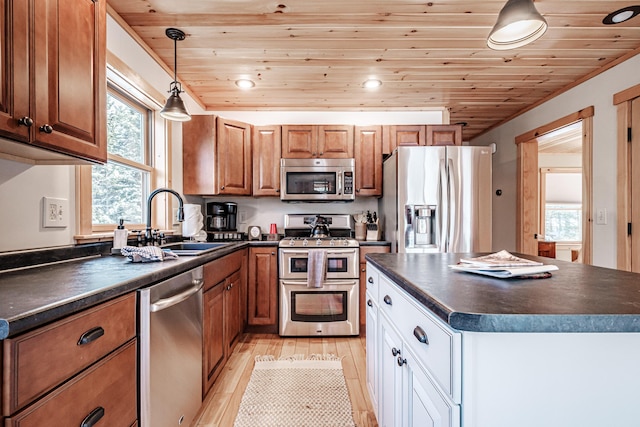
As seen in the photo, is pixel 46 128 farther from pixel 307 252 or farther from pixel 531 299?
pixel 307 252

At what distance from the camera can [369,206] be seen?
11.6ft

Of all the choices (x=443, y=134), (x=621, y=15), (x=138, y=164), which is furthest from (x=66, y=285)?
(x=443, y=134)

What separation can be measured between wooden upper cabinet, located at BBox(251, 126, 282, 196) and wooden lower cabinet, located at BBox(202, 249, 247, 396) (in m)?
0.85

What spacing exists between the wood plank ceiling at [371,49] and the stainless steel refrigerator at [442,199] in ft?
2.31

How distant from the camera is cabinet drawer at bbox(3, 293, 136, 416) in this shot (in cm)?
63

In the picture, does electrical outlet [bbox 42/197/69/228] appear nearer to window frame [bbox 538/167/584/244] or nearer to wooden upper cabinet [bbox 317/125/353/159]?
wooden upper cabinet [bbox 317/125/353/159]

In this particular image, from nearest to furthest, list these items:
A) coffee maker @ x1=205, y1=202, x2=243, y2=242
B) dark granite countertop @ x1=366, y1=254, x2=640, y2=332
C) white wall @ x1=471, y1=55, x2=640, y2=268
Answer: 1. dark granite countertop @ x1=366, y1=254, x2=640, y2=332
2. white wall @ x1=471, y1=55, x2=640, y2=268
3. coffee maker @ x1=205, y1=202, x2=243, y2=242

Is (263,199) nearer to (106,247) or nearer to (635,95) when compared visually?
(106,247)

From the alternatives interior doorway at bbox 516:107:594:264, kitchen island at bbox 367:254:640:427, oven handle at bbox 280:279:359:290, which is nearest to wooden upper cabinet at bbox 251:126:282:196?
oven handle at bbox 280:279:359:290

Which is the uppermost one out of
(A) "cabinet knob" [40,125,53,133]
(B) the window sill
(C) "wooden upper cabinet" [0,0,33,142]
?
(C) "wooden upper cabinet" [0,0,33,142]

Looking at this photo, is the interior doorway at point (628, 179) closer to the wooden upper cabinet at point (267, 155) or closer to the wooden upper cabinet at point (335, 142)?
the wooden upper cabinet at point (335, 142)

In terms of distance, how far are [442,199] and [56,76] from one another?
2.67 meters

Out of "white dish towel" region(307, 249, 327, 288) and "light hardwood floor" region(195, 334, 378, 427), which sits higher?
"white dish towel" region(307, 249, 327, 288)

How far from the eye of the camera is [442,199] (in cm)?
277
